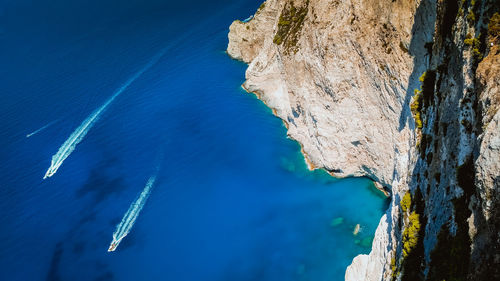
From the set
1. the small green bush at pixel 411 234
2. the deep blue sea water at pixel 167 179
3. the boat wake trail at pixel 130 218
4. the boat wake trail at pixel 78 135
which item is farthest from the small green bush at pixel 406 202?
the boat wake trail at pixel 78 135

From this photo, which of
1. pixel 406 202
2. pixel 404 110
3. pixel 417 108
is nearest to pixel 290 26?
pixel 404 110

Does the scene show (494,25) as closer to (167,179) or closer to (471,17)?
(471,17)

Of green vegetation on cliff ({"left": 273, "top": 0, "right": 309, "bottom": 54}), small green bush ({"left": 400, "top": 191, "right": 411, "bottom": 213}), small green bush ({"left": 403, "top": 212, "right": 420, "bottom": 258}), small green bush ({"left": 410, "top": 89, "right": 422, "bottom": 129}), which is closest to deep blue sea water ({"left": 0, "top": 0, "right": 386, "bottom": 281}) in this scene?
green vegetation on cliff ({"left": 273, "top": 0, "right": 309, "bottom": 54})

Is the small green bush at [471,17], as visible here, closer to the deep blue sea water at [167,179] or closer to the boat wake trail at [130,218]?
the deep blue sea water at [167,179]

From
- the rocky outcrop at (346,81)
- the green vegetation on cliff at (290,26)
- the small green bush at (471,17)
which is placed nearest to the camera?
the small green bush at (471,17)

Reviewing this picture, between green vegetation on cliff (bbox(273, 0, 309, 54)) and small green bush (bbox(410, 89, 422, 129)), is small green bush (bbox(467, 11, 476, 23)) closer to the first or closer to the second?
small green bush (bbox(410, 89, 422, 129))

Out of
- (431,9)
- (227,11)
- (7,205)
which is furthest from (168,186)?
(227,11)
